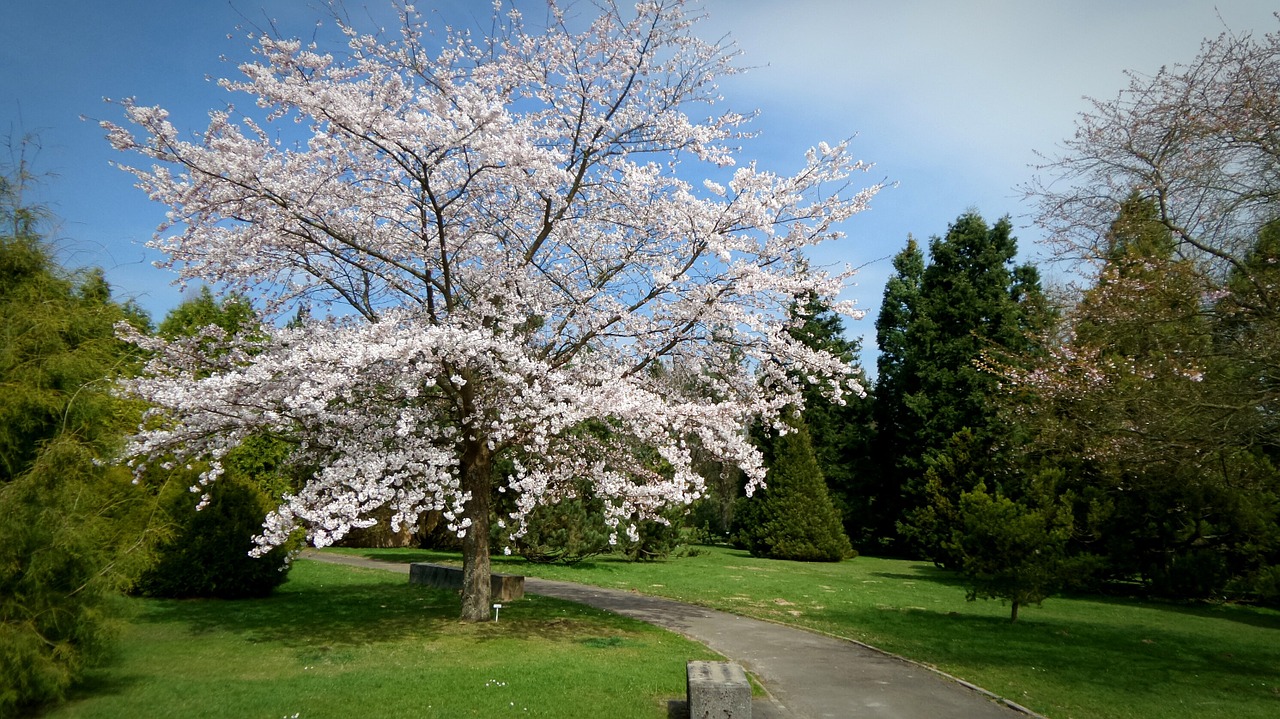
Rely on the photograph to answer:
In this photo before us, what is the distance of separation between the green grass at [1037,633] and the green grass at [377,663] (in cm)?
353

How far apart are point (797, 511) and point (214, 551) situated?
18.8 metres

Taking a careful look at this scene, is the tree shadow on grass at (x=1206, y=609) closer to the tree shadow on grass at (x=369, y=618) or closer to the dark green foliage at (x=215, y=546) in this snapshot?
the tree shadow on grass at (x=369, y=618)

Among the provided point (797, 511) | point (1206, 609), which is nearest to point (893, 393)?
point (797, 511)

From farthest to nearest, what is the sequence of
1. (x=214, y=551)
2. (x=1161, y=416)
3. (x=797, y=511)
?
(x=797, y=511) < (x=214, y=551) < (x=1161, y=416)

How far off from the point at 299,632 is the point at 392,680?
328 centimetres

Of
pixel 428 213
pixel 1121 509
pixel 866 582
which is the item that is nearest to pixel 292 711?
pixel 428 213

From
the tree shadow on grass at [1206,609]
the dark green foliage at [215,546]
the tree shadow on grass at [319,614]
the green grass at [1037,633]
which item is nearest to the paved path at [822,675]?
the green grass at [1037,633]

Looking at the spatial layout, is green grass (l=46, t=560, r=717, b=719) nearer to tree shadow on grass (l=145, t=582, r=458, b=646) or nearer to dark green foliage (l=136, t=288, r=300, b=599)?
tree shadow on grass (l=145, t=582, r=458, b=646)

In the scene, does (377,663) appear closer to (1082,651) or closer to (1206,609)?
(1082,651)

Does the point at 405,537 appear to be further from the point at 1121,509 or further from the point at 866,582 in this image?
the point at 1121,509

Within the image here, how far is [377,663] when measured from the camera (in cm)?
844

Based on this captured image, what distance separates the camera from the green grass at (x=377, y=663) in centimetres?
681

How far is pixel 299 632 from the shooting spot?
1016 centimetres

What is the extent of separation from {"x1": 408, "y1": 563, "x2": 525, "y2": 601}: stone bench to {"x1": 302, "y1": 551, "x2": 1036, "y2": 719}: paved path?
1675 millimetres
